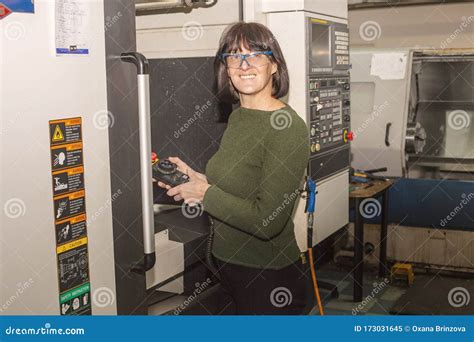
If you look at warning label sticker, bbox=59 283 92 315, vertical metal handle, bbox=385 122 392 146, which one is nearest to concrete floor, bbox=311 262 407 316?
vertical metal handle, bbox=385 122 392 146

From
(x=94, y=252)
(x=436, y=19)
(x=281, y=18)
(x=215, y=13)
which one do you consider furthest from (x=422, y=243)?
(x=94, y=252)

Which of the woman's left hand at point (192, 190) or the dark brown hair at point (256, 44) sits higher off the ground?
the dark brown hair at point (256, 44)

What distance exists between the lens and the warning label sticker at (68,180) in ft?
5.84

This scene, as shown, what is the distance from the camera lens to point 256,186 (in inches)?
87.2

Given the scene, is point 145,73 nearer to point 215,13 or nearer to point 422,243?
point 215,13

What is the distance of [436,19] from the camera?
5.41 meters

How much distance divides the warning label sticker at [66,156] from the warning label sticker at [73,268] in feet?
0.83

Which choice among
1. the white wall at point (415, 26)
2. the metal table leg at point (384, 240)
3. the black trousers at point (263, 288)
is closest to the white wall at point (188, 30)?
the black trousers at point (263, 288)

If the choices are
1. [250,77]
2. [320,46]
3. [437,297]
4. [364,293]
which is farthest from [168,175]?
[437,297]

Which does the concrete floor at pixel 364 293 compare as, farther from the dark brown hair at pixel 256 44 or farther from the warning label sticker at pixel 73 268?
the warning label sticker at pixel 73 268

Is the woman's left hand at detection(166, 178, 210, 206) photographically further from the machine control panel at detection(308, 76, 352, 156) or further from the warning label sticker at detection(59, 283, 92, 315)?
the machine control panel at detection(308, 76, 352, 156)

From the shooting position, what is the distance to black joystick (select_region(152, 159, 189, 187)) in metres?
2.31

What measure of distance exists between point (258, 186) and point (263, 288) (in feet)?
1.18

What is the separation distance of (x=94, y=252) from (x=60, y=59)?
0.59 m
